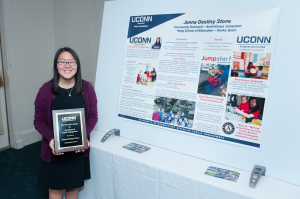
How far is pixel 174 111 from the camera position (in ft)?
5.53

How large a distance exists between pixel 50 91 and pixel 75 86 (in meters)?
0.18

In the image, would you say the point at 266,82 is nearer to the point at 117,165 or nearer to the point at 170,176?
the point at 170,176

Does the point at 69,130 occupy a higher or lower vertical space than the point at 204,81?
lower

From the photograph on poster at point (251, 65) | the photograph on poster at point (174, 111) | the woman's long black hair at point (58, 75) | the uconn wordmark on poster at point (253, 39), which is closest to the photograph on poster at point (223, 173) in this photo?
the photograph on poster at point (174, 111)

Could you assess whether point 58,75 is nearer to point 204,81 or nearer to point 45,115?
point 45,115

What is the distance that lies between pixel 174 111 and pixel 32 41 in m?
2.89

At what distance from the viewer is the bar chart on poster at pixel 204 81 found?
1.33 m

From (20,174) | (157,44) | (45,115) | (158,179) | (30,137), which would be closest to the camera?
(158,179)

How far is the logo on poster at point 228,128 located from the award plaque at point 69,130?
3.27 feet

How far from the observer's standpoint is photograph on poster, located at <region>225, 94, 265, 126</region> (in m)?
1.37

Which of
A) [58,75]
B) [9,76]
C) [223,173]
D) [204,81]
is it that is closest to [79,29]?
[9,76]

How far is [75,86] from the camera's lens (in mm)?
1626

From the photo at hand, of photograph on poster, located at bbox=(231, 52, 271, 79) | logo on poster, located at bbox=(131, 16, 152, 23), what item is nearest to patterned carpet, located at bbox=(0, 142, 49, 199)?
logo on poster, located at bbox=(131, 16, 152, 23)

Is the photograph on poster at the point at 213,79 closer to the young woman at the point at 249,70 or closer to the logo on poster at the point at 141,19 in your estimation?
the young woman at the point at 249,70
